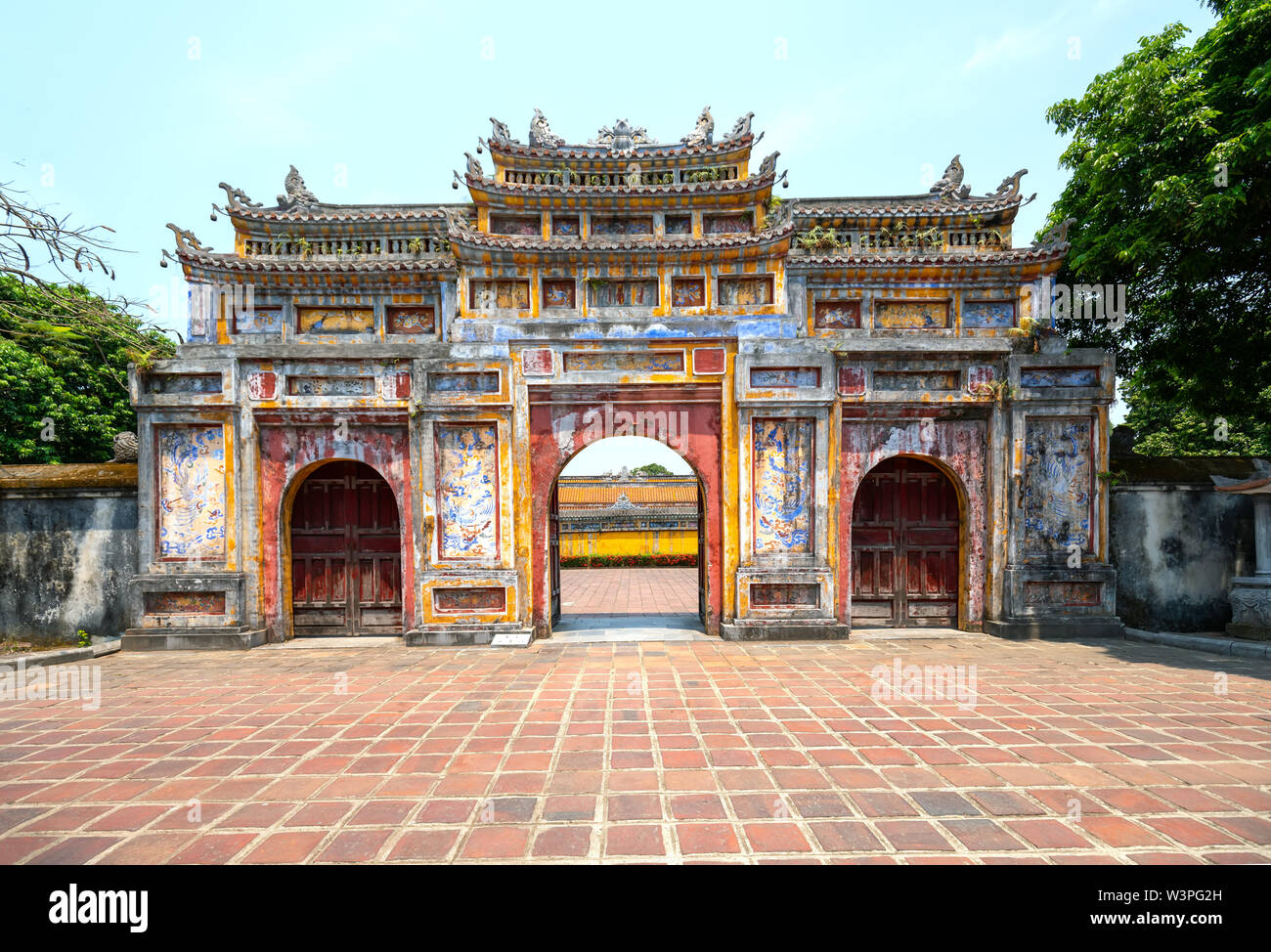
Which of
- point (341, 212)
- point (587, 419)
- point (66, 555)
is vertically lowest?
point (66, 555)

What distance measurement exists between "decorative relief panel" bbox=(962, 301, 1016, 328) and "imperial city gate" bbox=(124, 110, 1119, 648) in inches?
1.7

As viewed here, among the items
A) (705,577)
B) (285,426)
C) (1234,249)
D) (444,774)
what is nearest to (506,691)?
(444,774)

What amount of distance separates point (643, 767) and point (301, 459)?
7.24 m

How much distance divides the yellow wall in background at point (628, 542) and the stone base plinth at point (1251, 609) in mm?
14839

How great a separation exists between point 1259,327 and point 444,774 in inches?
520

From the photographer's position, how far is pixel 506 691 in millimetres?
6098

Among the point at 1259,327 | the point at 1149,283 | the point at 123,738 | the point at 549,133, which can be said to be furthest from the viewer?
the point at 549,133

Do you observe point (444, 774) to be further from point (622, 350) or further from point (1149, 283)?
point (1149, 283)

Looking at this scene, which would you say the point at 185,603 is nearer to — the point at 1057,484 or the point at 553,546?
the point at 553,546

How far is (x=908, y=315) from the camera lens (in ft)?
29.8

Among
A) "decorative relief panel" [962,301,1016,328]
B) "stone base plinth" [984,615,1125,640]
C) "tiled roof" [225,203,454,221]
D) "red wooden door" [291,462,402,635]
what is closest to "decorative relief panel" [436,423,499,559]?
"red wooden door" [291,462,402,635]

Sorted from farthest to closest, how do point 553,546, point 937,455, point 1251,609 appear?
1. point 553,546
2. point 937,455
3. point 1251,609

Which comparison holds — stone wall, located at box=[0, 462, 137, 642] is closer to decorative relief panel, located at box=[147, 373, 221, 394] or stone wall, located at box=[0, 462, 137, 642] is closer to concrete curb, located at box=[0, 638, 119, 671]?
concrete curb, located at box=[0, 638, 119, 671]

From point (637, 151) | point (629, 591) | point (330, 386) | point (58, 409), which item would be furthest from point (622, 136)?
point (58, 409)
